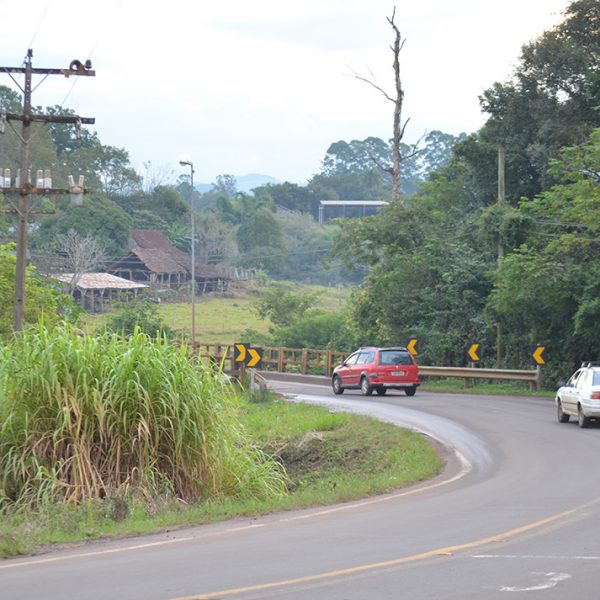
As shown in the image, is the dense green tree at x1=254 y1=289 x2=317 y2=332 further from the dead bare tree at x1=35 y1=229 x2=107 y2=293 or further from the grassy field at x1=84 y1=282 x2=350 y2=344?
the dead bare tree at x1=35 y1=229 x2=107 y2=293

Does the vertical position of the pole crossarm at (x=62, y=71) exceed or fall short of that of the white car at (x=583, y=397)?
it exceeds it

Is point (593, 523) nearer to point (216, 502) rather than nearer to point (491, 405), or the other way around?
point (216, 502)

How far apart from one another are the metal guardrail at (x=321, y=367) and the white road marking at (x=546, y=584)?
73.6 feet

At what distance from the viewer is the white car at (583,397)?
2491 centimetres

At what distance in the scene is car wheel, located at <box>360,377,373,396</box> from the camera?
127ft

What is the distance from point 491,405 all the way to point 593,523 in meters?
21.0

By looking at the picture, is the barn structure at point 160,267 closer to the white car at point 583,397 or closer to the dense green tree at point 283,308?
the dense green tree at point 283,308

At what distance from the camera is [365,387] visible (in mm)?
38938

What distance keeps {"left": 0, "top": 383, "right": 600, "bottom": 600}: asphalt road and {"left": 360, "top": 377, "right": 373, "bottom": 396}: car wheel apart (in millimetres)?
20502

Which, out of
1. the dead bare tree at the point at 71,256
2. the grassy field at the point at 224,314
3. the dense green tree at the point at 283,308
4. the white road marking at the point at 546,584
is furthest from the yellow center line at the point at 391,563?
the dead bare tree at the point at 71,256

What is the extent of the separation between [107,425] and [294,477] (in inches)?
351

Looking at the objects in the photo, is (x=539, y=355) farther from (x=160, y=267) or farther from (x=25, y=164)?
(x=160, y=267)

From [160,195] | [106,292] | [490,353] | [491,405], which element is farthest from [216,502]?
[160,195]

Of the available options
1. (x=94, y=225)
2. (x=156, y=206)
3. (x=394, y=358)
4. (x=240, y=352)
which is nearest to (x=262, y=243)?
(x=156, y=206)
